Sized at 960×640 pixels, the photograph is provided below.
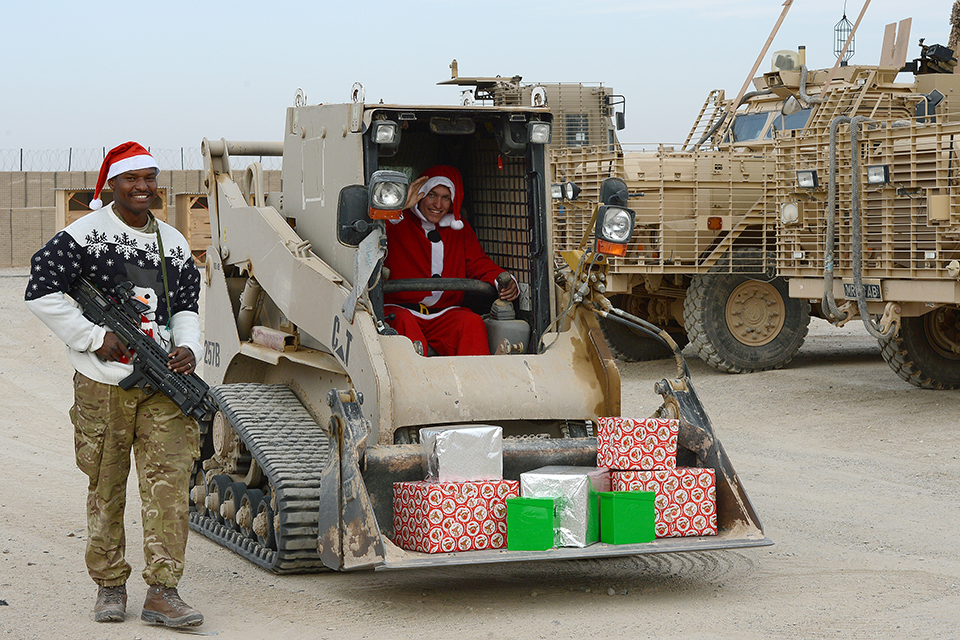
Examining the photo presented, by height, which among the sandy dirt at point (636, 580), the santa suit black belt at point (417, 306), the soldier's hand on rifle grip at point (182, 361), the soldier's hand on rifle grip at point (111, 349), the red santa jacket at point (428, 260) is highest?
the red santa jacket at point (428, 260)

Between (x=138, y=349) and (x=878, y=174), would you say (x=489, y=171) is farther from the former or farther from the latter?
(x=878, y=174)

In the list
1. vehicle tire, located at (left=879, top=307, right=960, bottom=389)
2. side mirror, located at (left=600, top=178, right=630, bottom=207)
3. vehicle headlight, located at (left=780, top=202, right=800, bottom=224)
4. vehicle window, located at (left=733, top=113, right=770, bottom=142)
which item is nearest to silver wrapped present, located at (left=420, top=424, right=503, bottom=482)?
side mirror, located at (left=600, top=178, right=630, bottom=207)

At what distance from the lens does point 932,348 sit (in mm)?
13219

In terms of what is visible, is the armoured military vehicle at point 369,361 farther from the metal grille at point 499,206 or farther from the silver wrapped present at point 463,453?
the silver wrapped present at point 463,453

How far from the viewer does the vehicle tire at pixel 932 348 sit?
1314cm

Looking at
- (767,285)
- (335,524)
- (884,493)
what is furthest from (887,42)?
(335,524)

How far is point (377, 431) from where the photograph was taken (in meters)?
6.20

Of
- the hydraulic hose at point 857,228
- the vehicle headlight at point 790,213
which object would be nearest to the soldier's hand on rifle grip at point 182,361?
the hydraulic hose at point 857,228

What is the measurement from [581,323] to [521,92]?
56.9 feet

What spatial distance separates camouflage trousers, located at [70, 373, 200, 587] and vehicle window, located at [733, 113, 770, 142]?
1149 cm

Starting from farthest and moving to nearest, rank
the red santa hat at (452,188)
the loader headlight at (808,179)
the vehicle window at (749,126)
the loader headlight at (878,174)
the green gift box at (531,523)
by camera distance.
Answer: the vehicle window at (749,126), the loader headlight at (808,179), the loader headlight at (878,174), the red santa hat at (452,188), the green gift box at (531,523)

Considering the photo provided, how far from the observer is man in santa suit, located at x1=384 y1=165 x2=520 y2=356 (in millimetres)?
7305

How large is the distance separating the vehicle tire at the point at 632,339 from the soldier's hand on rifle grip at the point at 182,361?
1137cm

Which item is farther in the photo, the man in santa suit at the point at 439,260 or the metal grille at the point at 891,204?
the metal grille at the point at 891,204
